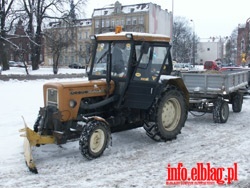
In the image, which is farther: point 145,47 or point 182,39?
point 182,39

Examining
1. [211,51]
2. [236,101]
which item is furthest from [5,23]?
[211,51]

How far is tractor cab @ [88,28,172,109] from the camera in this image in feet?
25.0

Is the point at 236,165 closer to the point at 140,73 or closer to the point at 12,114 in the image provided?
the point at 140,73

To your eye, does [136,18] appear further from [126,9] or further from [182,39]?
[182,39]

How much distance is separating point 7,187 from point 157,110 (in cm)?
356

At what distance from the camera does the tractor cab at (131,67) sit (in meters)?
7.61

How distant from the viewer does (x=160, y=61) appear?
798cm

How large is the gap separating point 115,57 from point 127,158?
2122mm

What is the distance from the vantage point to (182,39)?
82.8 m

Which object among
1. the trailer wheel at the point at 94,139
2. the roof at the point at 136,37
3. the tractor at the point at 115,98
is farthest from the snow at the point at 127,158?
the roof at the point at 136,37

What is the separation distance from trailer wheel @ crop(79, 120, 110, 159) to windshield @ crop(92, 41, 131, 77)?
1328mm

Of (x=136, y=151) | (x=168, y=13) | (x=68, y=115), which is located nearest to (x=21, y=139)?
(x=68, y=115)

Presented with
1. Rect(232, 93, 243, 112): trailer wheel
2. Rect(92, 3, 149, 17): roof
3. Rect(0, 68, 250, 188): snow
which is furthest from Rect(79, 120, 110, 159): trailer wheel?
Rect(92, 3, 149, 17): roof

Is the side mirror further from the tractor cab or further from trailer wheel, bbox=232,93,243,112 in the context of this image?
trailer wheel, bbox=232,93,243,112
